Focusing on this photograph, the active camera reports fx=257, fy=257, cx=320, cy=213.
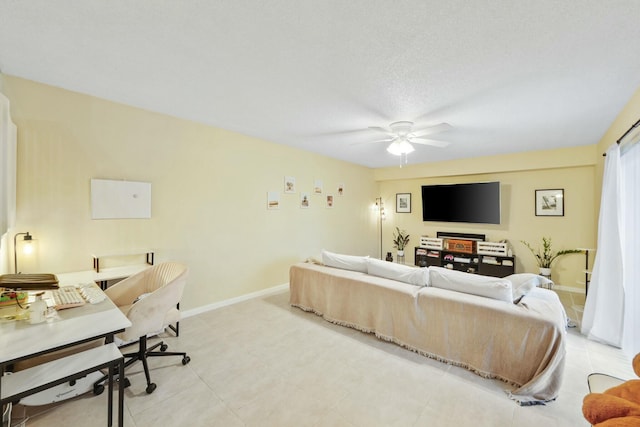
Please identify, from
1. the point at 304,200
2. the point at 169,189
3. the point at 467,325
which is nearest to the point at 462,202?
the point at 304,200

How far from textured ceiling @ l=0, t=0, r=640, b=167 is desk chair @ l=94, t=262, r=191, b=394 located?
5.82 ft

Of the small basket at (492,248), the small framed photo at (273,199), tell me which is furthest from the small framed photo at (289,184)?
the small basket at (492,248)

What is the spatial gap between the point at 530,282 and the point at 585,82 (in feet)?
5.84

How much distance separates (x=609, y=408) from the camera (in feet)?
3.41

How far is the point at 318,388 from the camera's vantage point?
207 centimetres

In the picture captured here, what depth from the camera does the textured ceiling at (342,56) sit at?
1449 millimetres

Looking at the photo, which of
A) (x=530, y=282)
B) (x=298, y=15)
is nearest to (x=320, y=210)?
(x=530, y=282)

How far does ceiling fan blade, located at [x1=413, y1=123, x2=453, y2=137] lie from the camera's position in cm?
321

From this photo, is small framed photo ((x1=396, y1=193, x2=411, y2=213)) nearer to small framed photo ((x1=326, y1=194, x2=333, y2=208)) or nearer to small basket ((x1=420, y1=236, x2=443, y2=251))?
small basket ((x1=420, y1=236, x2=443, y2=251))

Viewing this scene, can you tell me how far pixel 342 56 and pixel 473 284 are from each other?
229cm

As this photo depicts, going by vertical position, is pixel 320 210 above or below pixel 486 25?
below

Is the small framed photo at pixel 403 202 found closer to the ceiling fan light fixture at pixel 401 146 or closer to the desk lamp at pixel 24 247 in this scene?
the ceiling fan light fixture at pixel 401 146

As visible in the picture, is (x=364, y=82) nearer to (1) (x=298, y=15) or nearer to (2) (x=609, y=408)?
(1) (x=298, y=15)

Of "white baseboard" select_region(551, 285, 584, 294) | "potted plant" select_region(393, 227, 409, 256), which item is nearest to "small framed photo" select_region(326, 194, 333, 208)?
"potted plant" select_region(393, 227, 409, 256)
